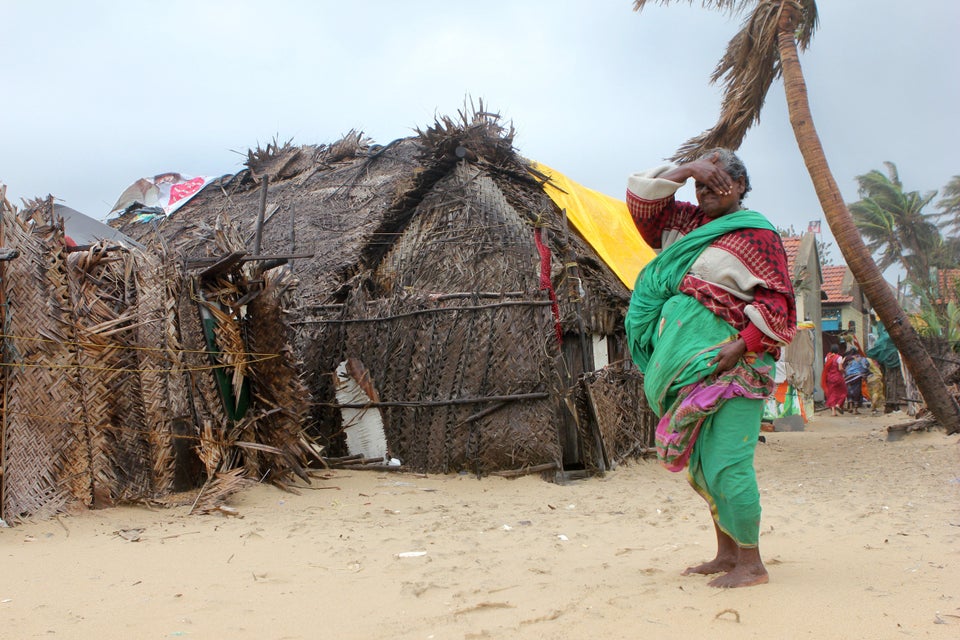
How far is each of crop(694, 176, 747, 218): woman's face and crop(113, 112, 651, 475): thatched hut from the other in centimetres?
374

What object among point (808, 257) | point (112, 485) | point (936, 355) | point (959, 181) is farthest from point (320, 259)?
point (959, 181)

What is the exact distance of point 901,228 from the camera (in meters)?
36.6

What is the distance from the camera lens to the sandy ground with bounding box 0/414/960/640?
2.71 meters

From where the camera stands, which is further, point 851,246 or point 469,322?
point 851,246

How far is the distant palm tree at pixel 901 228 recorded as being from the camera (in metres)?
35.9

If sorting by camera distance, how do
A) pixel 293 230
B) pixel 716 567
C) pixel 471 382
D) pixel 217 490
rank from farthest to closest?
pixel 293 230, pixel 471 382, pixel 217 490, pixel 716 567

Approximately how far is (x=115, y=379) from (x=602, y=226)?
5773mm

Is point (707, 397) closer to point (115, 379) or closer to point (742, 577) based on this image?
point (742, 577)

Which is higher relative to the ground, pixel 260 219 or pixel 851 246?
pixel 260 219

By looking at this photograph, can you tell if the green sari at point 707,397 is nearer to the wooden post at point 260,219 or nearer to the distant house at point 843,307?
the wooden post at point 260,219

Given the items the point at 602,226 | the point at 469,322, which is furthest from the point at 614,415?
the point at 602,226

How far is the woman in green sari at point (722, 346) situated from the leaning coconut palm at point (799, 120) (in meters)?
5.98

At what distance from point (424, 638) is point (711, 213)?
213cm

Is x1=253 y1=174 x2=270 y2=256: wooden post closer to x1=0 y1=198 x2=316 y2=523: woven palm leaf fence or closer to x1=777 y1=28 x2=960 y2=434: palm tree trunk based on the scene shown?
x1=0 y1=198 x2=316 y2=523: woven palm leaf fence
